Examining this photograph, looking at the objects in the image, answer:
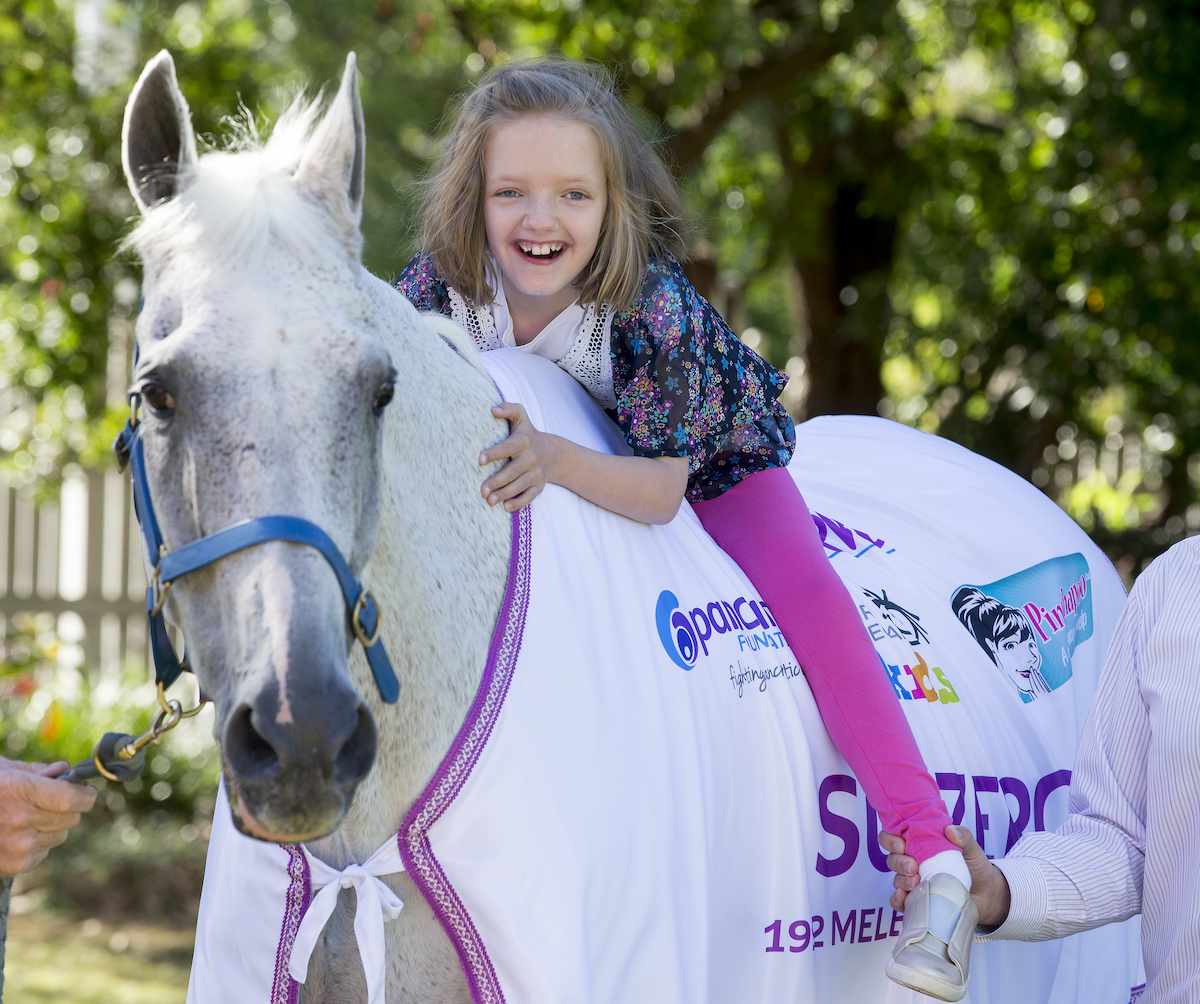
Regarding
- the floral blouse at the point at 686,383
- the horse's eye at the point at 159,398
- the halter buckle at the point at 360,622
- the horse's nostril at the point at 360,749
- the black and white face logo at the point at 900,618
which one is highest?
the floral blouse at the point at 686,383

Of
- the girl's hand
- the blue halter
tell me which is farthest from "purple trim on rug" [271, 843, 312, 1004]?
the girl's hand

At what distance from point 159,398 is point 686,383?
94 cm

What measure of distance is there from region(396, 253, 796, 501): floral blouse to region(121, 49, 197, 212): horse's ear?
2.27 feet

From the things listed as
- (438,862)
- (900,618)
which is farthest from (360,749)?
(900,618)

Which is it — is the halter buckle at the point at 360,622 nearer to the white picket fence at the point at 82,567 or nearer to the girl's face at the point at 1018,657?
the girl's face at the point at 1018,657

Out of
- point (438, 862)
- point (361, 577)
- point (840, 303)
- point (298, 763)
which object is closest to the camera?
point (298, 763)

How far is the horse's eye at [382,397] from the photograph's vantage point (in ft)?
4.96

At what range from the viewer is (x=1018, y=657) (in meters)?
2.85

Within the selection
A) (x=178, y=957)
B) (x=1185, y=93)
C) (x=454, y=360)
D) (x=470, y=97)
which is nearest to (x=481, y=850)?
(x=454, y=360)

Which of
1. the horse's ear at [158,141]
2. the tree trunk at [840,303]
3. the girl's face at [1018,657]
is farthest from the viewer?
the tree trunk at [840,303]

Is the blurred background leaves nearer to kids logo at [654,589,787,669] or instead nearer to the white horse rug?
the white horse rug

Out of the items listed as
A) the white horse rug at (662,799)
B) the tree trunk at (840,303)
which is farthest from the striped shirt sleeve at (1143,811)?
the tree trunk at (840,303)

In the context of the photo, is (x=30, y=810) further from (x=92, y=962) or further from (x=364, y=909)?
(x=92, y=962)

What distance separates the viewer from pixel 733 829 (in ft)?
6.43
